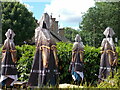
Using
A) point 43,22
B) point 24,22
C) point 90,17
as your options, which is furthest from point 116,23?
point 43,22

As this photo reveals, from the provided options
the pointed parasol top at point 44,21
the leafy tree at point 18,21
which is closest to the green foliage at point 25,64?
the pointed parasol top at point 44,21

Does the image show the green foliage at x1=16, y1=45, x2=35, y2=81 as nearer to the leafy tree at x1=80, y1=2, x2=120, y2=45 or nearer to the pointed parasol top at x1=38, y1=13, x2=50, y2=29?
the pointed parasol top at x1=38, y1=13, x2=50, y2=29

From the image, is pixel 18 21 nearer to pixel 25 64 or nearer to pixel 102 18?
pixel 102 18

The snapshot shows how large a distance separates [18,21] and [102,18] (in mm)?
12357

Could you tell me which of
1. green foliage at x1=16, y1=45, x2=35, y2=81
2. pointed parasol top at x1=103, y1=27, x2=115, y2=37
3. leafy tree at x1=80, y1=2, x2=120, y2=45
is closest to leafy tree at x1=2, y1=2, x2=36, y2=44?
leafy tree at x1=80, y1=2, x2=120, y2=45

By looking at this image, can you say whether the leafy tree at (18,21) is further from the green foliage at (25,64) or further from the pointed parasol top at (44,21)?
the pointed parasol top at (44,21)

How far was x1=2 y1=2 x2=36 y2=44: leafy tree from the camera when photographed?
103ft

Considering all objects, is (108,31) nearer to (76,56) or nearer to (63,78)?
(76,56)

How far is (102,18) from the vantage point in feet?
123

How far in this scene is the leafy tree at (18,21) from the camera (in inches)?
1236

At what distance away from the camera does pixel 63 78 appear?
33.9 feet

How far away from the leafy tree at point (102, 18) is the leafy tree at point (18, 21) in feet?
30.7

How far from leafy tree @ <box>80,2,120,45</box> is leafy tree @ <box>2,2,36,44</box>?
9.36 metres

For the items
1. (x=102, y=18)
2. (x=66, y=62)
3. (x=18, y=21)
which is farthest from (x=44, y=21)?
(x=102, y=18)
